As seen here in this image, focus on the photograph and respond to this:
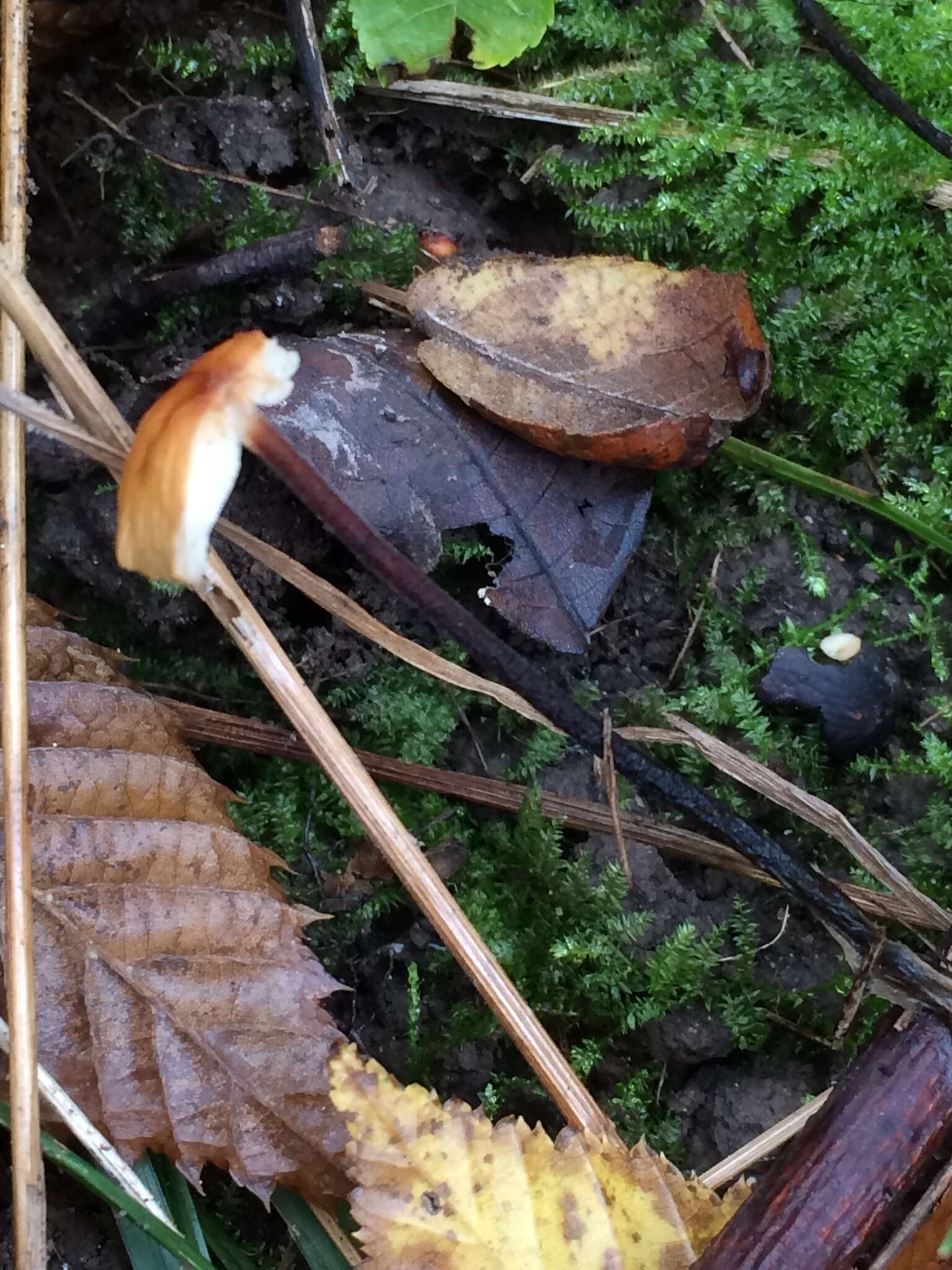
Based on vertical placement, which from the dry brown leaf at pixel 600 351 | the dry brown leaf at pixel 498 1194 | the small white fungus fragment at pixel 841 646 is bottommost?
the dry brown leaf at pixel 498 1194

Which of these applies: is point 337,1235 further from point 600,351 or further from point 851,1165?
point 600,351

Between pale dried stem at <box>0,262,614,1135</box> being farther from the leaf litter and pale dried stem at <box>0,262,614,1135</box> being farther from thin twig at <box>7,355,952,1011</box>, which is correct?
the leaf litter

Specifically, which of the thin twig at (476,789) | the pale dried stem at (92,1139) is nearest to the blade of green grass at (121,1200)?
the pale dried stem at (92,1139)

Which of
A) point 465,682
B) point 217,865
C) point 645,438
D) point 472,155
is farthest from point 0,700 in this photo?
point 472,155

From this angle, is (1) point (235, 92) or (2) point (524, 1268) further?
(1) point (235, 92)

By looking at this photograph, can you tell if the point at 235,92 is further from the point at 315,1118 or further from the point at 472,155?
the point at 315,1118

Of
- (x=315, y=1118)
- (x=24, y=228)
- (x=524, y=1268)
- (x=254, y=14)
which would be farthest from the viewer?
(x=254, y=14)

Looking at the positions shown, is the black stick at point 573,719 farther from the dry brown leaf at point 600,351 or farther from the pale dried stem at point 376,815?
the dry brown leaf at point 600,351
